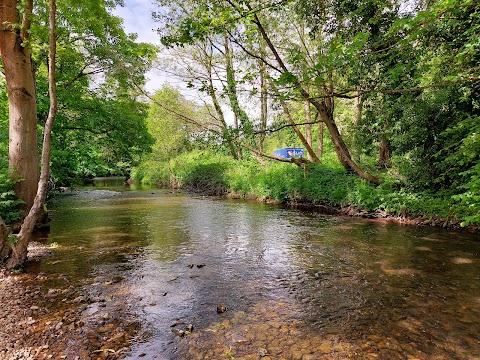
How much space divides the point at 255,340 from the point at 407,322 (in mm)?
2029

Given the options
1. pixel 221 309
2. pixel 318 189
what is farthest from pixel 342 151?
pixel 221 309

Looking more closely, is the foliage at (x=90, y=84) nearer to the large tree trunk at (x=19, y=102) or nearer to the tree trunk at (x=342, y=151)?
the large tree trunk at (x=19, y=102)

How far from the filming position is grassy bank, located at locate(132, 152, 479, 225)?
33.8 feet

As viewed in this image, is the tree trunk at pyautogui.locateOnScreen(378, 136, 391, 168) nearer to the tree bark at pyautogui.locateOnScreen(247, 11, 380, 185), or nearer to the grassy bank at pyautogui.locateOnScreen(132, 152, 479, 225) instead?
the tree bark at pyautogui.locateOnScreen(247, 11, 380, 185)

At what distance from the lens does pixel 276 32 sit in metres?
18.0

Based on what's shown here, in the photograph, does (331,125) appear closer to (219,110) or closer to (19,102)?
(219,110)

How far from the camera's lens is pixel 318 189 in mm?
14500

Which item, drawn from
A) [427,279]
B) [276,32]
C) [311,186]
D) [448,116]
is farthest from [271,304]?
[276,32]

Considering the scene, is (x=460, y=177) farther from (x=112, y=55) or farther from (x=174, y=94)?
(x=174, y=94)

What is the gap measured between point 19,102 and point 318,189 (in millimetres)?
11524

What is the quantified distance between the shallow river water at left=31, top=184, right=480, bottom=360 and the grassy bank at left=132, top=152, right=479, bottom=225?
0.92 metres

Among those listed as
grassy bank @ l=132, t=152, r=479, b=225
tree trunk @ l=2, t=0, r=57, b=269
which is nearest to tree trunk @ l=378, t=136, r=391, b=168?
grassy bank @ l=132, t=152, r=479, b=225

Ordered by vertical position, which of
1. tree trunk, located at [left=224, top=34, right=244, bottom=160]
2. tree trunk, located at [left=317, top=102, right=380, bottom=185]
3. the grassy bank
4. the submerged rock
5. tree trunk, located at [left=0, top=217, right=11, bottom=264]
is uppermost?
tree trunk, located at [left=224, top=34, right=244, bottom=160]

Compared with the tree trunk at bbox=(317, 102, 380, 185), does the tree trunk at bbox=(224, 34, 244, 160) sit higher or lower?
higher
